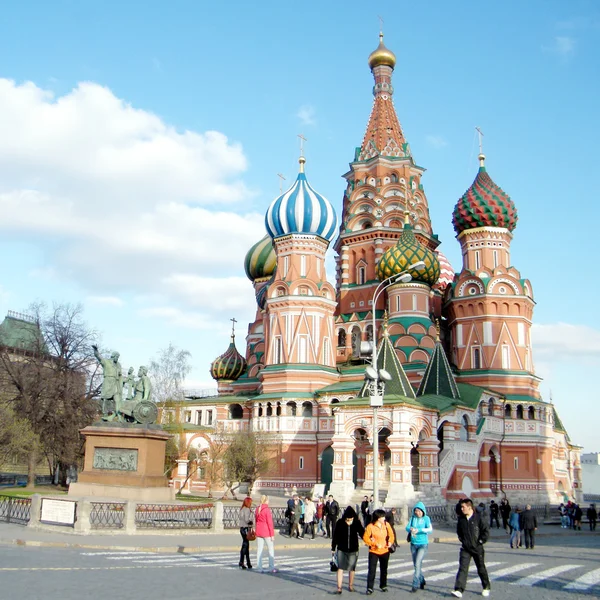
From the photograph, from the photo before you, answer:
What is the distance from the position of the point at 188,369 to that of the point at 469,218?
2302 cm

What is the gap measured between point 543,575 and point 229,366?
40.6 meters

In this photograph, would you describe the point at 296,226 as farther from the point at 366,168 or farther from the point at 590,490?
the point at 590,490

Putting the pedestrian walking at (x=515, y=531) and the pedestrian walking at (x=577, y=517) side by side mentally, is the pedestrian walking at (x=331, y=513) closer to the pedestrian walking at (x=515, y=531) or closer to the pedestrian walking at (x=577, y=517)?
the pedestrian walking at (x=515, y=531)

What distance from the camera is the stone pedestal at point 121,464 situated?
68.3ft

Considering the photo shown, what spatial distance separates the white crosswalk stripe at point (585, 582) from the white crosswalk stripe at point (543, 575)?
1.70 feet

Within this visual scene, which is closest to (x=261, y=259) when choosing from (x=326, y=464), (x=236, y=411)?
(x=236, y=411)

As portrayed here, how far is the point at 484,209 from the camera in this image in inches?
1796

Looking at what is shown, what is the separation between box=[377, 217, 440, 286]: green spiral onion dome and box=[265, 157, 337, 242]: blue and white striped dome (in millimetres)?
4433

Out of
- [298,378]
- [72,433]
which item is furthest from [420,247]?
[72,433]

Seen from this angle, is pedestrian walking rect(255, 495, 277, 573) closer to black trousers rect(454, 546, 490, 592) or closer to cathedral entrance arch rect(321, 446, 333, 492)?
black trousers rect(454, 546, 490, 592)

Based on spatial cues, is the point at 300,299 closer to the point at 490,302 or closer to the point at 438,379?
the point at 438,379

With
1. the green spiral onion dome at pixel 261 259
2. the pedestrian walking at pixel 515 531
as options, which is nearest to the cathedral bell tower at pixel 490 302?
the green spiral onion dome at pixel 261 259

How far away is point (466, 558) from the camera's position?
1021 cm

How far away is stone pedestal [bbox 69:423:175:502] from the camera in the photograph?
20812mm
